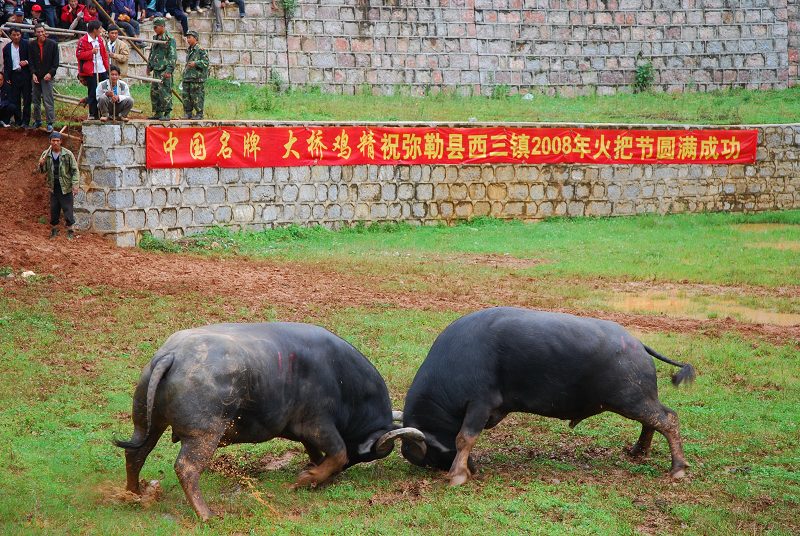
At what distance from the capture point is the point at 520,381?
26.2 ft

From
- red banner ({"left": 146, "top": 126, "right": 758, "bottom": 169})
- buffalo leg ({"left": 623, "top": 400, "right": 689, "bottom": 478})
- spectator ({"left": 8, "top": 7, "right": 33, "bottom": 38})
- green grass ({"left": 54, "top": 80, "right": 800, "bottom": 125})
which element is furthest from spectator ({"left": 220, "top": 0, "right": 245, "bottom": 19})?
buffalo leg ({"left": 623, "top": 400, "right": 689, "bottom": 478})

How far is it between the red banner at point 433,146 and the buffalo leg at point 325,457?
36.2 feet

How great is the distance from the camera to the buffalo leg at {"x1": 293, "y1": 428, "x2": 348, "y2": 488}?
7.68m

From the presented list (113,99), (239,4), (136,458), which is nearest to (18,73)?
(113,99)

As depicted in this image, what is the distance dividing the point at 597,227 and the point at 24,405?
14934 millimetres

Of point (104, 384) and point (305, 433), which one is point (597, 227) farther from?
point (305, 433)

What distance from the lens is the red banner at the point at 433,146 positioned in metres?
18.4

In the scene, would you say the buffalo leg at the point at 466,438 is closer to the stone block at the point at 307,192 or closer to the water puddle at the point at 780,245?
the stone block at the point at 307,192

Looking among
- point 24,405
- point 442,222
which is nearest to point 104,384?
point 24,405

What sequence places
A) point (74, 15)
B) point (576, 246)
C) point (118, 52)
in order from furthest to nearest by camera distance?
→ point (74, 15)
point (576, 246)
point (118, 52)

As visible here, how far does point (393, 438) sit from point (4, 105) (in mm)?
14168

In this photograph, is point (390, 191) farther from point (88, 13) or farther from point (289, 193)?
point (88, 13)

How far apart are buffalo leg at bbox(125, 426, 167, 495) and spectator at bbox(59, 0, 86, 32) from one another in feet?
56.5

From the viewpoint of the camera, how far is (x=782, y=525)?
7059 millimetres
